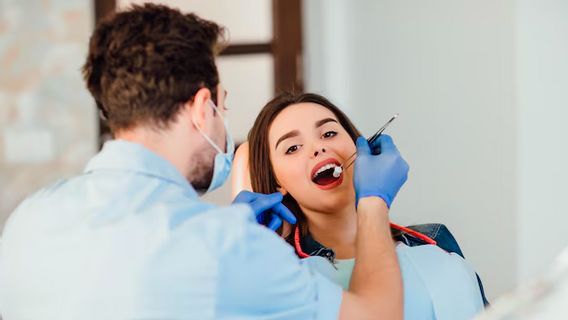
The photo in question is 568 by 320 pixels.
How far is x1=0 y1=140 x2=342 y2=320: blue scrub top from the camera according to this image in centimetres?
122

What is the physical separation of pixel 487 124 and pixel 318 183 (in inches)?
47.9

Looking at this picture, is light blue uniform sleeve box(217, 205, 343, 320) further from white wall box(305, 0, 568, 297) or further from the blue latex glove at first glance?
white wall box(305, 0, 568, 297)

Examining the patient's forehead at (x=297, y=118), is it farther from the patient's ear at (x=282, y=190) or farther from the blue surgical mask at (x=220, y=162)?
the blue surgical mask at (x=220, y=162)

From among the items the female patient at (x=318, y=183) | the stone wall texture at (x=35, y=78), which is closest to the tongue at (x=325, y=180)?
the female patient at (x=318, y=183)

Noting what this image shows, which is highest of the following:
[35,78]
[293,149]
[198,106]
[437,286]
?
[198,106]

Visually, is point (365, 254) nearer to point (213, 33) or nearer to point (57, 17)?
point (213, 33)

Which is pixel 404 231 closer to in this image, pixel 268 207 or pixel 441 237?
pixel 441 237

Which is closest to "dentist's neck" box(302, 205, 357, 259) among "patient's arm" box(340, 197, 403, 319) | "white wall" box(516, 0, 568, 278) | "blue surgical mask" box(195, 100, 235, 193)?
"patient's arm" box(340, 197, 403, 319)

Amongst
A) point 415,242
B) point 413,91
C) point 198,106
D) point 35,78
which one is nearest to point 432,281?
point 415,242

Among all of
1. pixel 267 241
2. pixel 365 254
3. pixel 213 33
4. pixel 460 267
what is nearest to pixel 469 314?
pixel 460 267

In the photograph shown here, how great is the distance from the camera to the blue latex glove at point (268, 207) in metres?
1.68

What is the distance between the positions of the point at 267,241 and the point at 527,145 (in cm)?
165

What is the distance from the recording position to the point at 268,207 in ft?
5.54

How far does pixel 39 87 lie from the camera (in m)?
3.69
